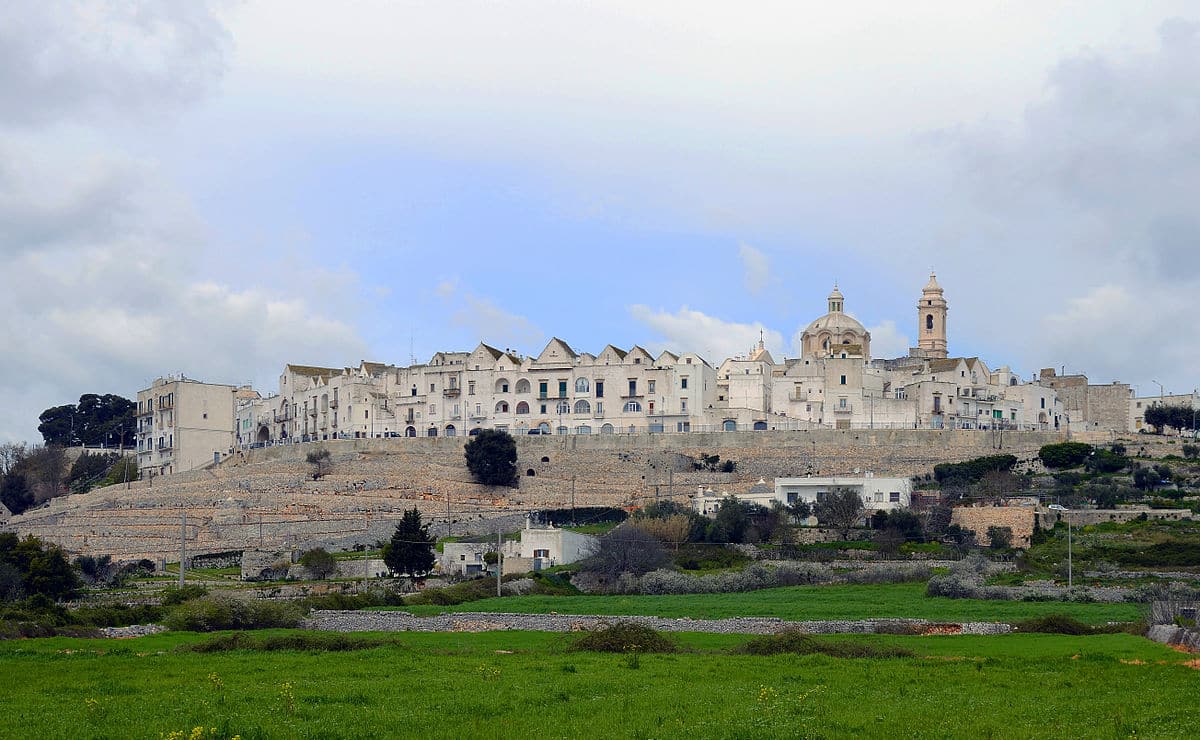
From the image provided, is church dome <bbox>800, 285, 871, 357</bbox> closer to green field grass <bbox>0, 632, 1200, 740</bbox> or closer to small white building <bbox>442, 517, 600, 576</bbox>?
small white building <bbox>442, 517, 600, 576</bbox>

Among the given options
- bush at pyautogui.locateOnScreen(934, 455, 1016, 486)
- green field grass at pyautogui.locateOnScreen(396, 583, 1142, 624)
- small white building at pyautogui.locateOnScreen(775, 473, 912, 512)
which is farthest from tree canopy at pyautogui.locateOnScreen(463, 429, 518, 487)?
green field grass at pyautogui.locateOnScreen(396, 583, 1142, 624)

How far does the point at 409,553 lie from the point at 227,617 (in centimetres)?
1797

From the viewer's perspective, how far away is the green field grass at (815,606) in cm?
4100

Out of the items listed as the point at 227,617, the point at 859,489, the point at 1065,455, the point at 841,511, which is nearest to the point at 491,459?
the point at 859,489

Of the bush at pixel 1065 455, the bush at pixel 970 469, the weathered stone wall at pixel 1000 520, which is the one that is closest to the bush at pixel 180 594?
the weathered stone wall at pixel 1000 520

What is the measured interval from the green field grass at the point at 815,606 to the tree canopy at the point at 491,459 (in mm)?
26579

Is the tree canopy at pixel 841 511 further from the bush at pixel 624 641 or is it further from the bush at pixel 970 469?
the bush at pixel 624 641

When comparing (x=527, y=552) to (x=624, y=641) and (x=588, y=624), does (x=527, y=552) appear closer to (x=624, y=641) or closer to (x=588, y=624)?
(x=588, y=624)

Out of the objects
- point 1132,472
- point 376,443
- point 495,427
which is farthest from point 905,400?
point 376,443

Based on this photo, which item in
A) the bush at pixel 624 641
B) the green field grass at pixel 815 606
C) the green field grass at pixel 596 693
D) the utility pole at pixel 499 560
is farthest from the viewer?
the utility pole at pixel 499 560

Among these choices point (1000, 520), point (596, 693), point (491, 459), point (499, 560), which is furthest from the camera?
point (491, 459)

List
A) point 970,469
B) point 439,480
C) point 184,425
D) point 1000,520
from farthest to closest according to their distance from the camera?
1. point 184,425
2. point 439,480
3. point 970,469
4. point 1000,520

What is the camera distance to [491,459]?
76500 millimetres

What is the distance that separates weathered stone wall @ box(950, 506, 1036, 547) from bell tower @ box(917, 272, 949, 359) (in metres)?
34.3
